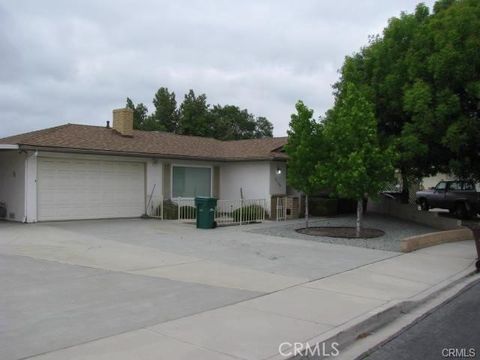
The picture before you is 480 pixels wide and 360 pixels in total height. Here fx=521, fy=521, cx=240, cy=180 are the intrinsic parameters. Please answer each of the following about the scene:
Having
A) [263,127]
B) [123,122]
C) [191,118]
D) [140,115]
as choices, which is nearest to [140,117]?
[140,115]

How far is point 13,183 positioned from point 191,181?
7.57 meters

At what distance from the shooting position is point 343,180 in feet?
53.8

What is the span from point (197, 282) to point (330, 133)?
379 inches

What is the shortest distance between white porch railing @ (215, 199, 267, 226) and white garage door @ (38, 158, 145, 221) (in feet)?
11.1

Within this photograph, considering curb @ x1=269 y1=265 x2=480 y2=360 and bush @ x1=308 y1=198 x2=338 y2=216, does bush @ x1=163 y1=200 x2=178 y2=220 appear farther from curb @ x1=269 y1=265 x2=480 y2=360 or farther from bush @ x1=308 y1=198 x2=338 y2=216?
curb @ x1=269 y1=265 x2=480 y2=360

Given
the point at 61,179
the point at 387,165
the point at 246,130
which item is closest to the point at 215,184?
the point at 61,179

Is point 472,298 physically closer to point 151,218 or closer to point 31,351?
point 31,351

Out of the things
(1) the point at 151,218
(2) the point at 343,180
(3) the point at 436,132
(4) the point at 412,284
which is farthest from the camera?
(1) the point at 151,218

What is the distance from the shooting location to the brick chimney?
2261 cm

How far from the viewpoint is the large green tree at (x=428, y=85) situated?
17.2 m

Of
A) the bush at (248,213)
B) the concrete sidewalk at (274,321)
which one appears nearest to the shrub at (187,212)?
the bush at (248,213)

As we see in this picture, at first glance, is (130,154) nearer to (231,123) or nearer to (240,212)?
(240,212)

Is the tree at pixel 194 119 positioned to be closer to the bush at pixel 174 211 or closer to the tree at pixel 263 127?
the tree at pixel 263 127

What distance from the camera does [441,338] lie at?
21.1 feet
